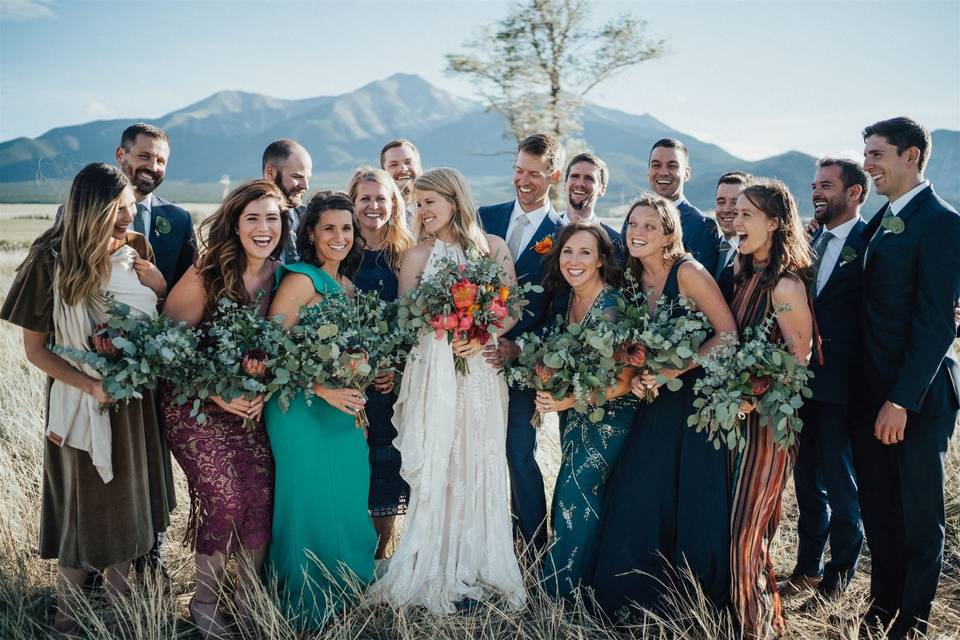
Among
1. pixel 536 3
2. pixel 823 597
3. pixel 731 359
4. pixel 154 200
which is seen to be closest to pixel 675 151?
pixel 731 359

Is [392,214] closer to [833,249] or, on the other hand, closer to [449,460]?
[449,460]

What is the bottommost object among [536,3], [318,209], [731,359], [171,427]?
[171,427]

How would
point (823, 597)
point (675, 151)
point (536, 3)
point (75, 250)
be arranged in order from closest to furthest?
point (75, 250) → point (823, 597) → point (675, 151) → point (536, 3)

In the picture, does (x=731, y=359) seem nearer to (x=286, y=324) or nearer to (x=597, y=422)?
(x=597, y=422)

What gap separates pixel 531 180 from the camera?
5.47 metres

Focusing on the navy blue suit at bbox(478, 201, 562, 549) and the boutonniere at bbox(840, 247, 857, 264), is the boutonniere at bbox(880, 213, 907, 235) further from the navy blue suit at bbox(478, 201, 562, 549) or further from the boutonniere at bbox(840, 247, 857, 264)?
the navy blue suit at bbox(478, 201, 562, 549)

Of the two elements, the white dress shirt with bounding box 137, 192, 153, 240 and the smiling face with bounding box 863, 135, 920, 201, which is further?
the white dress shirt with bounding box 137, 192, 153, 240

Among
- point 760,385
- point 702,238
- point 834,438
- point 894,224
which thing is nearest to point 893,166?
point 894,224

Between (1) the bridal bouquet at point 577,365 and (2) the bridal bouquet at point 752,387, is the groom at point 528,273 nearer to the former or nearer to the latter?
(1) the bridal bouquet at point 577,365

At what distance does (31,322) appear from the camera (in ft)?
13.0

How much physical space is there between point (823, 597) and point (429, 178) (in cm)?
405

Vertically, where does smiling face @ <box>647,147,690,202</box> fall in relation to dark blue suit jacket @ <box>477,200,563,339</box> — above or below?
above

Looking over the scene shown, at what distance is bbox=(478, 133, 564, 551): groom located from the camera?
16.6ft

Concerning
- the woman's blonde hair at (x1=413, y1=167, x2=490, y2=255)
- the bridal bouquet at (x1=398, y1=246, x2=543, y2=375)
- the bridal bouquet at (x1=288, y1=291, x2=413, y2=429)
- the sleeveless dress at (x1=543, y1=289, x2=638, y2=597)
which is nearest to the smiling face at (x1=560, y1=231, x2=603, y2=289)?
the sleeveless dress at (x1=543, y1=289, x2=638, y2=597)
